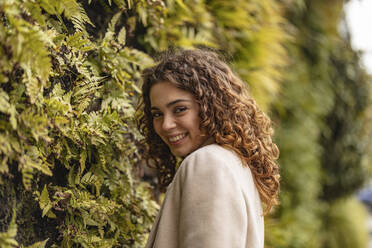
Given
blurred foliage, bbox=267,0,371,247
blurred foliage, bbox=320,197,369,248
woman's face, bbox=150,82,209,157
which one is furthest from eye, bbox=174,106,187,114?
blurred foliage, bbox=320,197,369,248

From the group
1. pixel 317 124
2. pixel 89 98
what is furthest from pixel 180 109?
pixel 317 124

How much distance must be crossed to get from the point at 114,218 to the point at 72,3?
3.83 feet

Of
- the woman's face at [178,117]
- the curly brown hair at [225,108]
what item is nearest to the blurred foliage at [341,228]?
the curly brown hair at [225,108]

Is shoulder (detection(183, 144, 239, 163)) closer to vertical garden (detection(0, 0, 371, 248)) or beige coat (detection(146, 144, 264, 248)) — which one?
beige coat (detection(146, 144, 264, 248))

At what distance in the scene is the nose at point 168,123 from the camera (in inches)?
76.2

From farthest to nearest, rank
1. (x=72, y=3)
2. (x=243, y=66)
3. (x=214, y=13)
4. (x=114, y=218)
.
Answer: (x=243, y=66) < (x=214, y=13) < (x=114, y=218) < (x=72, y=3)

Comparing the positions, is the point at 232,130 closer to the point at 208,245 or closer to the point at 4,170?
the point at 208,245

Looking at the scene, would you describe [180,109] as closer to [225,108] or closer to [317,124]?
[225,108]

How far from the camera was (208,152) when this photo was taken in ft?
5.59

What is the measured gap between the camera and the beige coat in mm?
1555

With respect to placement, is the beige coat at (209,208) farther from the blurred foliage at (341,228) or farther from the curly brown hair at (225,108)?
the blurred foliage at (341,228)

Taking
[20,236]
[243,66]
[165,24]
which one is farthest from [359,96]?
[20,236]

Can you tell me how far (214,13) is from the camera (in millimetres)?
3189

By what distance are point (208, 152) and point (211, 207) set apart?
26 centimetres
